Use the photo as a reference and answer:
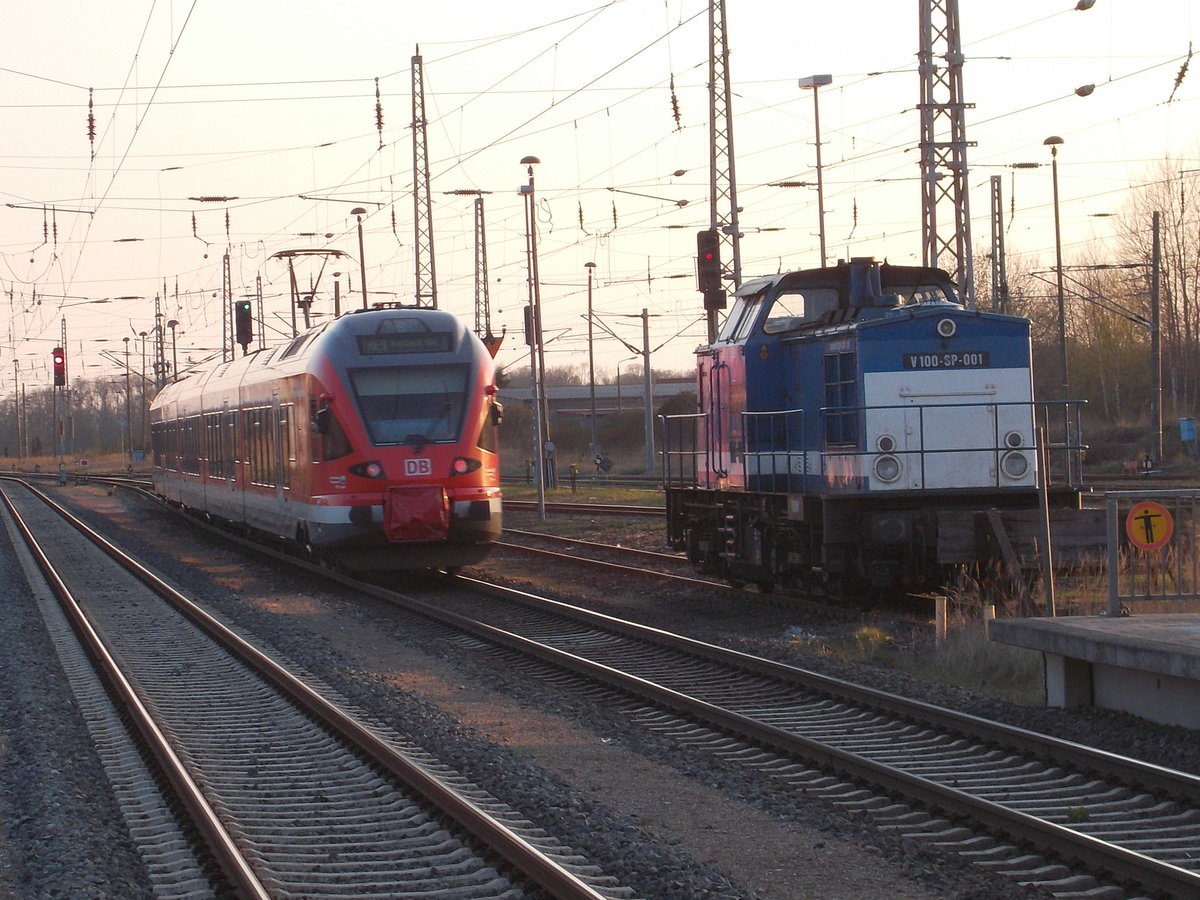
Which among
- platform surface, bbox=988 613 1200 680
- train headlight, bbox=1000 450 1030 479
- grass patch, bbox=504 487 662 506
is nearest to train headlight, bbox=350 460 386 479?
train headlight, bbox=1000 450 1030 479

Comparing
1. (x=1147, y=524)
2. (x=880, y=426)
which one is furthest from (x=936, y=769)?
(x=880, y=426)

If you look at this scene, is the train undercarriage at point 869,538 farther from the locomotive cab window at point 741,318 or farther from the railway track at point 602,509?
the railway track at point 602,509

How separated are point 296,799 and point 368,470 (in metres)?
10.2

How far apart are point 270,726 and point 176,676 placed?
105 inches

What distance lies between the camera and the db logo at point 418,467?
1811 cm

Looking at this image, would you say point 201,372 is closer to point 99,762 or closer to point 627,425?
point 99,762

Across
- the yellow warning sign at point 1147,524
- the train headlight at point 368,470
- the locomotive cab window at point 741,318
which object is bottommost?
the yellow warning sign at point 1147,524

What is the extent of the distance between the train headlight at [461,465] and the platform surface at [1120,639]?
9622 millimetres

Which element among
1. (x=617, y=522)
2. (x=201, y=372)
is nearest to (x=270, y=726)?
(x=617, y=522)

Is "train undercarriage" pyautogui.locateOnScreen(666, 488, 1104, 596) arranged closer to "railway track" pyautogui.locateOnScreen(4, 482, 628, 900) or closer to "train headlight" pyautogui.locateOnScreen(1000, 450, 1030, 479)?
"train headlight" pyautogui.locateOnScreen(1000, 450, 1030, 479)

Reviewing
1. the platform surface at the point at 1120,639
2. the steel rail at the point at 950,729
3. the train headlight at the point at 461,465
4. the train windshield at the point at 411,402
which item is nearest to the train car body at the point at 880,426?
the steel rail at the point at 950,729

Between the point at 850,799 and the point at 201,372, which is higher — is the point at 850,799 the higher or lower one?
the lower one

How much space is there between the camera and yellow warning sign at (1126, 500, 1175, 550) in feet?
33.0

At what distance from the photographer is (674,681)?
1120 cm
